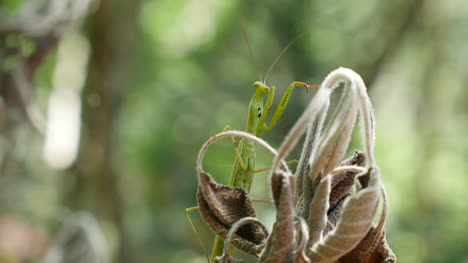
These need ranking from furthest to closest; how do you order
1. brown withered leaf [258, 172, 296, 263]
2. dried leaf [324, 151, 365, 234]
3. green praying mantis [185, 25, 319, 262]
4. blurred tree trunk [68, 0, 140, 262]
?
blurred tree trunk [68, 0, 140, 262]
green praying mantis [185, 25, 319, 262]
dried leaf [324, 151, 365, 234]
brown withered leaf [258, 172, 296, 263]

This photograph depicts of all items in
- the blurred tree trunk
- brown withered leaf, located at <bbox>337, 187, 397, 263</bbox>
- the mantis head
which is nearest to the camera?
brown withered leaf, located at <bbox>337, 187, 397, 263</bbox>

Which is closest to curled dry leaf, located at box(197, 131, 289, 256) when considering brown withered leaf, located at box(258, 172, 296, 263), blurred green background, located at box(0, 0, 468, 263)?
brown withered leaf, located at box(258, 172, 296, 263)

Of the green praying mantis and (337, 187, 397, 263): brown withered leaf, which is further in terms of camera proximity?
the green praying mantis

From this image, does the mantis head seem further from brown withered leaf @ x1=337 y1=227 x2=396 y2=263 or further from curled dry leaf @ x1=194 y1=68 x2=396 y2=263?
brown withered leaf @ x1=337 y1=227 x2=396 y2=263

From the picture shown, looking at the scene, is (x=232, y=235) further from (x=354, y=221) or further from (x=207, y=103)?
(x=207, y=103)

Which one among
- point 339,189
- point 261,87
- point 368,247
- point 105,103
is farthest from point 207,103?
point 368,247

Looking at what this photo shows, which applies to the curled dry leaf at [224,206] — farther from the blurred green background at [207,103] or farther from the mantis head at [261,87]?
the blurred green background at [207,103]

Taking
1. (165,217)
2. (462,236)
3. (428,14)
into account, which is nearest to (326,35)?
(428,14)

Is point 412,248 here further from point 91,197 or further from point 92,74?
point 92,74
